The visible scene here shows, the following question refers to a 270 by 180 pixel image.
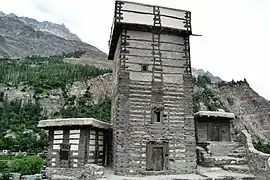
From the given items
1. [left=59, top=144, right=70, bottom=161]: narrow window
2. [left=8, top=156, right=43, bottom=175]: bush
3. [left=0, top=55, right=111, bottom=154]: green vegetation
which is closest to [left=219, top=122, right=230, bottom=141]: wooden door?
[left=59, top=144, right=70, bottom=161]: narrow window

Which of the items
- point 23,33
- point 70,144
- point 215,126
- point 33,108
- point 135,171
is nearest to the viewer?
point 135,171

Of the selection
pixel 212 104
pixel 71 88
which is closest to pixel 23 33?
pixel 71 88

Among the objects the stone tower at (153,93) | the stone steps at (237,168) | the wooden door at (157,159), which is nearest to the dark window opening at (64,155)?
the stone tower at (153,93)

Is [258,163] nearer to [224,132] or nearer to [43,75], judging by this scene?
[224,132]

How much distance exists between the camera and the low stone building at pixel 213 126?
1920cm

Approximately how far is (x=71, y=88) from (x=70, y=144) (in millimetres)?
41964

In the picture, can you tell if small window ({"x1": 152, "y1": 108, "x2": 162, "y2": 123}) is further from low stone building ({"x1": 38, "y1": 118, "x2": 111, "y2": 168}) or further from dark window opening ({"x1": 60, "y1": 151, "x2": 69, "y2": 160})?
dark window opening ({"x1": 60, "y1": 151, "x2": 69, "y2": 160})

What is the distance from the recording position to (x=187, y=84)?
17281 mm

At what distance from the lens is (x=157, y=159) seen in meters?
16.0

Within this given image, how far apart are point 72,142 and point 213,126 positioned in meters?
9.09

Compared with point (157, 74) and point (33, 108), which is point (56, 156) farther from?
point (33, 108)

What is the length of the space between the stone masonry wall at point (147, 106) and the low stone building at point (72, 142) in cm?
148

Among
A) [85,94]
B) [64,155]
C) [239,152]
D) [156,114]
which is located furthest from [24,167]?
[85,94]

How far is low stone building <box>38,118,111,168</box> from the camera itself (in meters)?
16.2
